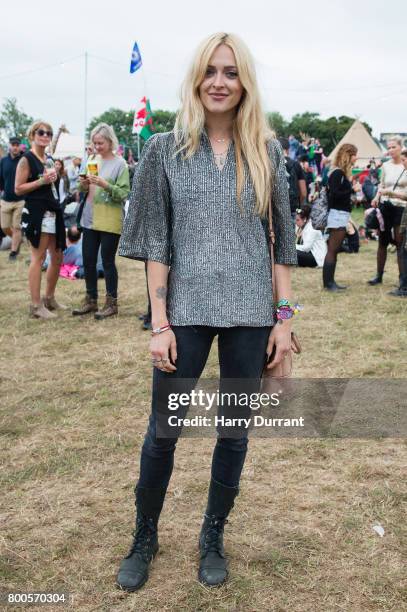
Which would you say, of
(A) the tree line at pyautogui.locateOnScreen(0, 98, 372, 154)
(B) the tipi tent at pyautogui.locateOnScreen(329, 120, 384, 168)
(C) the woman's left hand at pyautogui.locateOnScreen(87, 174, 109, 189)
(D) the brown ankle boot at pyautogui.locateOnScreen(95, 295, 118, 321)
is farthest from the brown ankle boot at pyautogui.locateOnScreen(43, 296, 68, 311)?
(A) the tree line at pyautogui.locateOnScreen(0, 98, 372, 154)

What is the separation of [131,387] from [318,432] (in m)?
1.42

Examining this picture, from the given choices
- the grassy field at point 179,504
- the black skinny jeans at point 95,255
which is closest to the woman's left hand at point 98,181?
the black skinny jeans at point 95,255

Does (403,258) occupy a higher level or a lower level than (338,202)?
lower

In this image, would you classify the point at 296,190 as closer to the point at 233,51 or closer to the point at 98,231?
the point at 98,231

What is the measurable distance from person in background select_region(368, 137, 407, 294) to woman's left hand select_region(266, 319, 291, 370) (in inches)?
225

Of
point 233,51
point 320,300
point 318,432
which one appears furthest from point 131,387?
point 320,300

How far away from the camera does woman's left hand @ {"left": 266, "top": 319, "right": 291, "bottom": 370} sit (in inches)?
84.2

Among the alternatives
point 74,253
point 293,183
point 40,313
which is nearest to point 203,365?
point 40,313

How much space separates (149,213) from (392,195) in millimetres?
5932

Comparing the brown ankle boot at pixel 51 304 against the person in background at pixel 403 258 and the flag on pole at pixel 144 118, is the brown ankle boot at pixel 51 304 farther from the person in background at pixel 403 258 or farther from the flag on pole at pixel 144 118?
the flag on pole at pixel 144 118

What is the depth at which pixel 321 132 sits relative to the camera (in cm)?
6119

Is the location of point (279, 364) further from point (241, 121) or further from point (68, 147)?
point (68, 147)

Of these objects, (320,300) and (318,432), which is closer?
(318,432)

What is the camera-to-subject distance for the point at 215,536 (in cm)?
238
